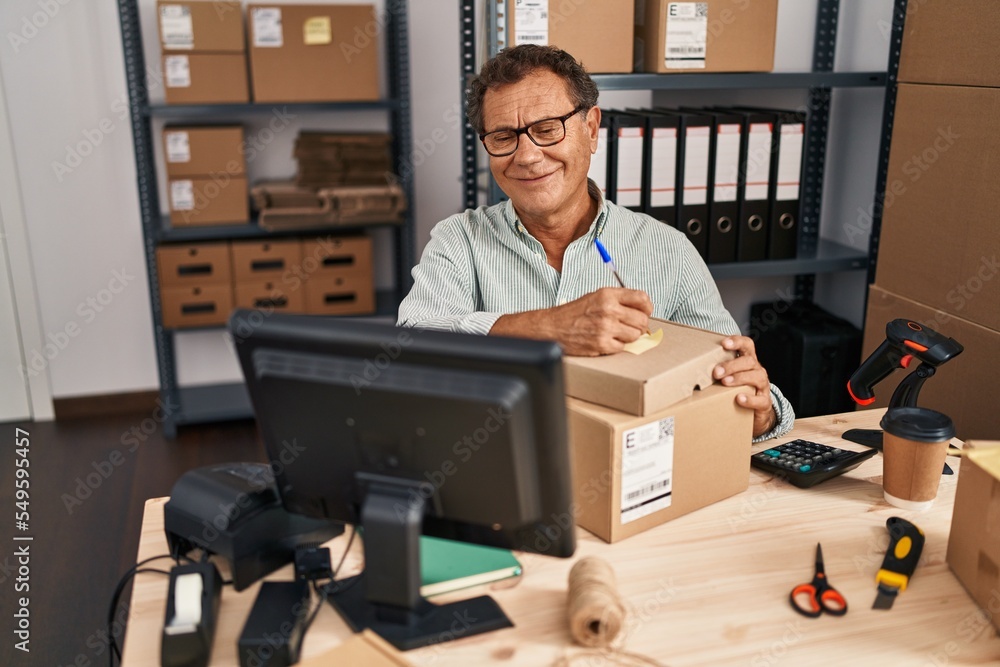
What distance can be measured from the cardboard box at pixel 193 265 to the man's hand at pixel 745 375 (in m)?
2.30

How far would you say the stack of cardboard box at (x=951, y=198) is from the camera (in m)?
1.98

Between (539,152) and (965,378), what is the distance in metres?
1.16

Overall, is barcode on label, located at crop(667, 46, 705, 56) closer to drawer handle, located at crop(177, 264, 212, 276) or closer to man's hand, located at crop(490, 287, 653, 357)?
man's hand, located at crop(490, 287, 653, 357)

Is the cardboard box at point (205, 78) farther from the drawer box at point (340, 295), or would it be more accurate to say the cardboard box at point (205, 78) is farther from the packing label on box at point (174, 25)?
the drawer box at point (340, 295)

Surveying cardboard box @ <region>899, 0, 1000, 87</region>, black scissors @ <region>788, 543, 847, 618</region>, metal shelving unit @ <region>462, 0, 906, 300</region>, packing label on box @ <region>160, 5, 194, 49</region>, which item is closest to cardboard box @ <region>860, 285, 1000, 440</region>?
metal shelving unit @ <region>462, 0, 906, 300</region>

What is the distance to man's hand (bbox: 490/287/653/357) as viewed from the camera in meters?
1.31

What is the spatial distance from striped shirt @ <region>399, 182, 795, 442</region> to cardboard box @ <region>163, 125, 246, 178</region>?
151 cm

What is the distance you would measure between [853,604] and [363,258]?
2513 millimetres

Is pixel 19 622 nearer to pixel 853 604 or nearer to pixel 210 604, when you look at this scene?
pixel 210 604

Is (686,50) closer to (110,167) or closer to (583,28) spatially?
(583,28)

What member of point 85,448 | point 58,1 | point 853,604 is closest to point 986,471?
point 853,604

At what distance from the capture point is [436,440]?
967 mm

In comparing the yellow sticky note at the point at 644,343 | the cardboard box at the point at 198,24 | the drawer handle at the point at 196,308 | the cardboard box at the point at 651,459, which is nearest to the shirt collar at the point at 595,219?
the yellow sticky note at the point at 644,343

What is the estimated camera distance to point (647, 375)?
1.18 m
